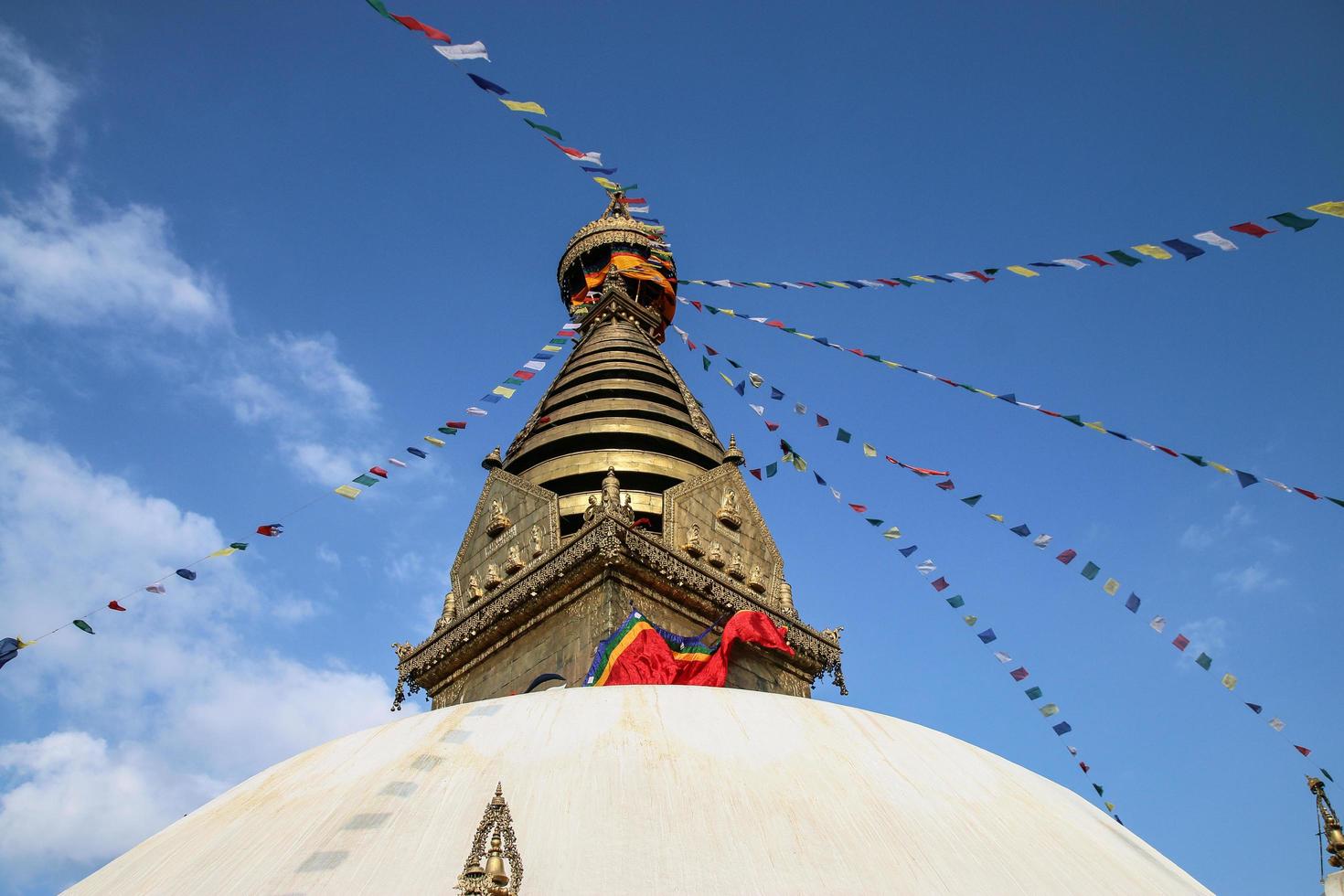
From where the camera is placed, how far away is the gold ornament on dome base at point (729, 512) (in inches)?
677

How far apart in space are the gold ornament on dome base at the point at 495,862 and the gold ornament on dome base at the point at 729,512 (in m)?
11.8

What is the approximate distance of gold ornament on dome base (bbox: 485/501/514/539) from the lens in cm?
1716

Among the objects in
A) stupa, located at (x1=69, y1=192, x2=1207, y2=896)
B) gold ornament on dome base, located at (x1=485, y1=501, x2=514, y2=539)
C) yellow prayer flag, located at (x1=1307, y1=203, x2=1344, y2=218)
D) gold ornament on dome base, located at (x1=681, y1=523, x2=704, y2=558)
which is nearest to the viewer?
stupa, located at (x1=69, y1=192, x2=1207, y2=896)

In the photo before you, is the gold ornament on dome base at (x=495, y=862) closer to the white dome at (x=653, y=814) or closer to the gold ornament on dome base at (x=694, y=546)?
the white dome at (x=653, y=814)

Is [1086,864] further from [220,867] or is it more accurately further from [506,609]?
[506,609]

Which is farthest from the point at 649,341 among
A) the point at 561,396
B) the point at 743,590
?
the point at 743,590

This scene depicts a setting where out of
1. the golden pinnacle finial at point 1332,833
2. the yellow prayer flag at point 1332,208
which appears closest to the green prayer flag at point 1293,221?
the yellow prayer flag at point 1332,208

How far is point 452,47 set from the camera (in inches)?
381

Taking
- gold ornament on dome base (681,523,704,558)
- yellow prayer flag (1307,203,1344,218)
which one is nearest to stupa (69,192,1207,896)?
yellow prayer flag (1307,203,1344,218)

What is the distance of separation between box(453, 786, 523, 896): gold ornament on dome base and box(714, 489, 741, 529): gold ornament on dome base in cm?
1182

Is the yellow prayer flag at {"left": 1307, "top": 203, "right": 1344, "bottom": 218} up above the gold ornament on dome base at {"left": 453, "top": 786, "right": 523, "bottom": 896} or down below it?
above

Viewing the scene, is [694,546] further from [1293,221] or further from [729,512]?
[1293,221]

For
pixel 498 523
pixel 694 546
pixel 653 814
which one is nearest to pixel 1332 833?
pixel 653 814

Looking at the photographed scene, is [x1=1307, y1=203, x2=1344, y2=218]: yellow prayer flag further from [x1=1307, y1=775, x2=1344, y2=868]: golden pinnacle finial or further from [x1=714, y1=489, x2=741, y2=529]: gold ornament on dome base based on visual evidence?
[x1=714, y1=489, x2=741, y2=529]: gold ornament on dome base
